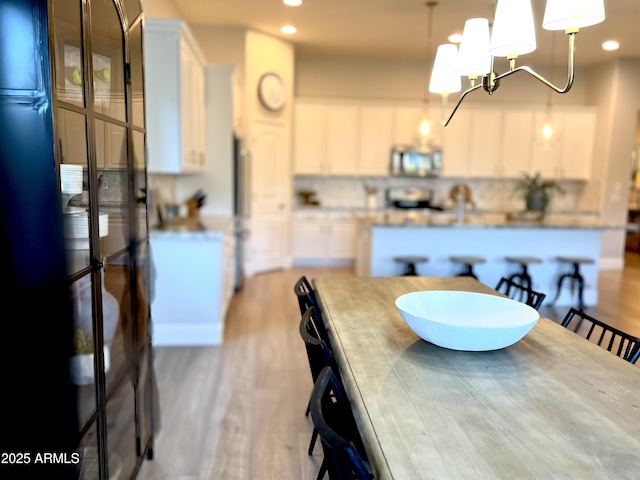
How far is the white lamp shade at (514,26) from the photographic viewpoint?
5.35ft

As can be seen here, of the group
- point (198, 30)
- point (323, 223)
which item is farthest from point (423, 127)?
point (198, 30)

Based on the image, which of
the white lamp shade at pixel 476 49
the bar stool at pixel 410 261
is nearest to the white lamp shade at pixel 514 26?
the white lamp shade at pixel 476 49

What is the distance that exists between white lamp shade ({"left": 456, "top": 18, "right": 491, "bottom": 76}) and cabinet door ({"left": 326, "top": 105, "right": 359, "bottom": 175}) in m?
4.89

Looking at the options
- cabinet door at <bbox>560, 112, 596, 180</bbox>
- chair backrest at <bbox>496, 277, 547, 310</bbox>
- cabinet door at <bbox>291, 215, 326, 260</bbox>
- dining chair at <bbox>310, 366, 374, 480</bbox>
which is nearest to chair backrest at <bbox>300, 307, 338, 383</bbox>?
dining chair at <bbox>310, 366, 374, 480</bbox>

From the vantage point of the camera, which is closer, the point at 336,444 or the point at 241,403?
the point at 336,444

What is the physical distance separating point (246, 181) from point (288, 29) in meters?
1.91

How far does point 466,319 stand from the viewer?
6.07 ft

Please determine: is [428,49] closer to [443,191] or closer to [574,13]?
[443,191]

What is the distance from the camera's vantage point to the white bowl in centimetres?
152

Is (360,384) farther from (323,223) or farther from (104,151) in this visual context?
(323,223)

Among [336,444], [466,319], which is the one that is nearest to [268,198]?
[466,319]

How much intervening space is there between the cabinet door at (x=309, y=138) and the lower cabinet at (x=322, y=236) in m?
0.69

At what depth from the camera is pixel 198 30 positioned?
5.67 m

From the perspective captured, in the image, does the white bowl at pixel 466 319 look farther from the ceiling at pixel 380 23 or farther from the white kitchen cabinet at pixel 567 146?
the white kitchen cabinet at pixel 567 146
